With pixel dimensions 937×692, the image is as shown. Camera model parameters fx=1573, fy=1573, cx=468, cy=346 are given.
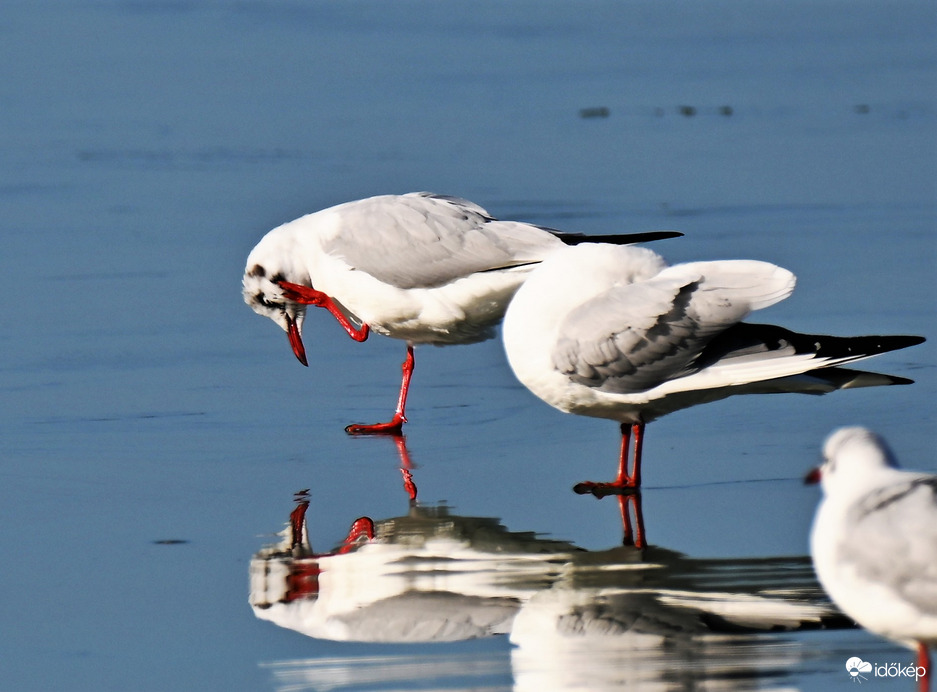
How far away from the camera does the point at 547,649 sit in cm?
449

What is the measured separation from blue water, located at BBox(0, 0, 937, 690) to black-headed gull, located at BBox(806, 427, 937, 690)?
1.17ft

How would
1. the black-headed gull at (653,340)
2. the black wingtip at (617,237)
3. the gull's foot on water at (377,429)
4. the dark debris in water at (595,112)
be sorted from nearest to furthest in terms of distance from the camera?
the black-headed gull at (653,340)
the gull's foot on water at (377,429)
the black wingtip at (617,237)
the dark debris in water at (595,112)

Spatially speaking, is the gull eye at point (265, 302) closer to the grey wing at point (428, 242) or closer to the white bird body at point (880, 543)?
the grey wing at point (428, 242)

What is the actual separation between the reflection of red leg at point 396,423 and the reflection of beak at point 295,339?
592 mm

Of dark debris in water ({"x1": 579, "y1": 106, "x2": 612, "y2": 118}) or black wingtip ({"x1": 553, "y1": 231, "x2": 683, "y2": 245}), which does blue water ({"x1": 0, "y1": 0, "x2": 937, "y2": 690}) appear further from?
black wingtip ({"x1": 553, "y1": 231, "x2": 683, "y2": 245})

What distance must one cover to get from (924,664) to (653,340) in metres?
1.97

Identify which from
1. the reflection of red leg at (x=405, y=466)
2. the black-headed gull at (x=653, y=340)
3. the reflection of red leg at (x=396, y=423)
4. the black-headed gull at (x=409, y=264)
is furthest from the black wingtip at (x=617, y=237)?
the reflection of red leg at (x=405, y=466)

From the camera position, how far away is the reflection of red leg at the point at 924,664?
13.3 ft

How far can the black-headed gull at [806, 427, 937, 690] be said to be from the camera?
12.6 ft

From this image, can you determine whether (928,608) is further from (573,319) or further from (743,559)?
(573,319)

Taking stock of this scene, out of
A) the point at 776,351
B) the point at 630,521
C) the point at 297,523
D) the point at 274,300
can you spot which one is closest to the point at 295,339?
the point at 274,300

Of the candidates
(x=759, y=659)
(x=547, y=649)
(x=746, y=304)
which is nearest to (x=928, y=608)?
(x=759, y=659)

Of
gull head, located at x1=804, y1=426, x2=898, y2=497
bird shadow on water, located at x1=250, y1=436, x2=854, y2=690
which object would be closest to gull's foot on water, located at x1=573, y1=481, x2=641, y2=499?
bird shadow on water, located at x1=250, y1=436, x2=854, y2=690

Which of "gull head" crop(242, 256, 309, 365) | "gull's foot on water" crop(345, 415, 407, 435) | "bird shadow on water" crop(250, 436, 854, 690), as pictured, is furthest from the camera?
"gull head" crop(242, 256, 309, 365)
